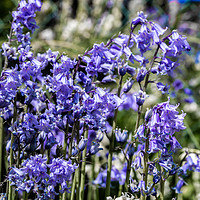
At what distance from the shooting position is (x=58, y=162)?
47.3 inches

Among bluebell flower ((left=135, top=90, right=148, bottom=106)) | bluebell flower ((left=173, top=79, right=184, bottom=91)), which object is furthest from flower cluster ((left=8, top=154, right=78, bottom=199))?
bluebell flower ((left=173, top=79, right=184, bottom=91))

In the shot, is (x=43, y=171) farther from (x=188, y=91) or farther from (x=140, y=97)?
(x=188, y=91)

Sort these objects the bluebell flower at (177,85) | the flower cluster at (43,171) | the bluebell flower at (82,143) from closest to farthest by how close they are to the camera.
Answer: the flower cluster at (43,171) < the bluebell flower at (82,143) < the bluebell flower at (177,85)

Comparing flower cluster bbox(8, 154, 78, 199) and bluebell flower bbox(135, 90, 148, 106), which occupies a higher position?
bluebell flower bbox(135, 90, 148, 106)

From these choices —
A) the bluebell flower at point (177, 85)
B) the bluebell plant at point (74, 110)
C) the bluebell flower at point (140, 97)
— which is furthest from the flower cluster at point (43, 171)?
the bluebell flower at point (177, 85)

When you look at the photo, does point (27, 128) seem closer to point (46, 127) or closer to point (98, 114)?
point (46, 127)

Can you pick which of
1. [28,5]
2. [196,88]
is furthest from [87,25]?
[28,5]

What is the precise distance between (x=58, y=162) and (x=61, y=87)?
0.88 ft

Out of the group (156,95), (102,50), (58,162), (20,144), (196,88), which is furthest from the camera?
(196,88)

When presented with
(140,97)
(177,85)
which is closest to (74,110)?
(140,97)

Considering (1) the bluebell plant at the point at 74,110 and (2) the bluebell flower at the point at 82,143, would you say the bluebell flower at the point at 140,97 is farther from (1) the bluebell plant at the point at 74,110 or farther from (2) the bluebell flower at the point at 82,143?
(2) the bluebell flower at the point at 82,143

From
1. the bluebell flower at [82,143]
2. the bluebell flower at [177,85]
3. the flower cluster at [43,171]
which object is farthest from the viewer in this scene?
the bluebell flower at [177,85]

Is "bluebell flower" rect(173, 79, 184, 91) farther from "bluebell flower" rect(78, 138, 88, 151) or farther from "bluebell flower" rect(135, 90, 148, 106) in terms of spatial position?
"bluebell flower" rect(78, 138, 88, 151)

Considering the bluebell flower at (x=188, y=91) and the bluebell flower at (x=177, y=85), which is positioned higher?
→ the bluebell flower at (x=177, y=85)
